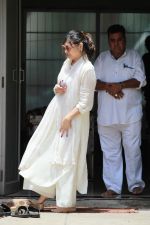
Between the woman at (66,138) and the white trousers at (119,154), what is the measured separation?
1.24 meters

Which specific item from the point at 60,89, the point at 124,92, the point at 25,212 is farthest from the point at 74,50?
the point at 25,212

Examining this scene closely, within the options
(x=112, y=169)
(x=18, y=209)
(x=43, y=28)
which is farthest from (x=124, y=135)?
(x=43, y=28)

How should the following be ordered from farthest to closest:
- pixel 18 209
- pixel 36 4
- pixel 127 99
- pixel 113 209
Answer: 1. pixel 36 4
2. pixel 127 99
3. pixel 113 209
4. pixel 18 209

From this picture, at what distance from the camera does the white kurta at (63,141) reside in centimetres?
681

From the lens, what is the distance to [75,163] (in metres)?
6.84

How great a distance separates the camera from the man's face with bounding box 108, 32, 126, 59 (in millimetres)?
8031

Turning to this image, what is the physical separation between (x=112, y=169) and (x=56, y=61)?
7.77ft

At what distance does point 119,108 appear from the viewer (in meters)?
8.02

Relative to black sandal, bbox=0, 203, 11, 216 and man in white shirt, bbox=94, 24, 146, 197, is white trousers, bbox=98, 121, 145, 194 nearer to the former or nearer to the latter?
man in white shirt, bbox=94, 24, 146, 197

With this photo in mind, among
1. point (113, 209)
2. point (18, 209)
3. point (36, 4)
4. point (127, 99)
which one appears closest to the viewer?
point (18, 209)

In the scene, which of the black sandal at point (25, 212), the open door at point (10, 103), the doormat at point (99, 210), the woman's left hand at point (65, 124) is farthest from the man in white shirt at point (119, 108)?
the black sandal at point (25, 212)

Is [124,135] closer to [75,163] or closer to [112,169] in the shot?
[112,169]

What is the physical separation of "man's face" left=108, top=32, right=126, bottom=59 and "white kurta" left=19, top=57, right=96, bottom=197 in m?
1.20

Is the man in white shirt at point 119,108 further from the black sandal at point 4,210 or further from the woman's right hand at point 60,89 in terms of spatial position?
the black sandal at point 4,210
